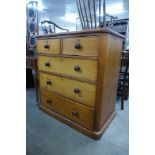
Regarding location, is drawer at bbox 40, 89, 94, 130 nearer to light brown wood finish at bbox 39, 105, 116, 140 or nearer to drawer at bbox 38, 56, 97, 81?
light brown wood finish at bbox 39, 105, 116, 140

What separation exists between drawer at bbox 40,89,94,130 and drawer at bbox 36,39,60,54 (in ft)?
1.58

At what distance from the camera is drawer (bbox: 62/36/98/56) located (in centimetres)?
126

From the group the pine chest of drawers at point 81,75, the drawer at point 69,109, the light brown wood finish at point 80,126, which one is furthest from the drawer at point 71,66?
the light brown wood finish at point 80,126

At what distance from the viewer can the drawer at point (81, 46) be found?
126cm

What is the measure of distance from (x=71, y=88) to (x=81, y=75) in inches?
8.1

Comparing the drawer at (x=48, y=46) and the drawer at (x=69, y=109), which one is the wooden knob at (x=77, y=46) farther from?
the drawer at (x=69, y=109)

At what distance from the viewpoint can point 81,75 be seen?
1412 millimetres

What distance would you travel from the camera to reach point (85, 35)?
1.29 m

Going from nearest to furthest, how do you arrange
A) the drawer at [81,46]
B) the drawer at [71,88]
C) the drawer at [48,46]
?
1. the drawer at [81,46]
2. the drawer at [71,88]
3. the drawer at [48,46]

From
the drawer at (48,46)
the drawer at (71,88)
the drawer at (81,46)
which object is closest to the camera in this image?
the drawer at (81,46)

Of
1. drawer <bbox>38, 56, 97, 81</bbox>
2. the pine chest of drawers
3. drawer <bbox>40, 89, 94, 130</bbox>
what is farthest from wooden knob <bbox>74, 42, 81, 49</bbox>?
drawer <bbox>40, 89, 94, 130</bbox>
